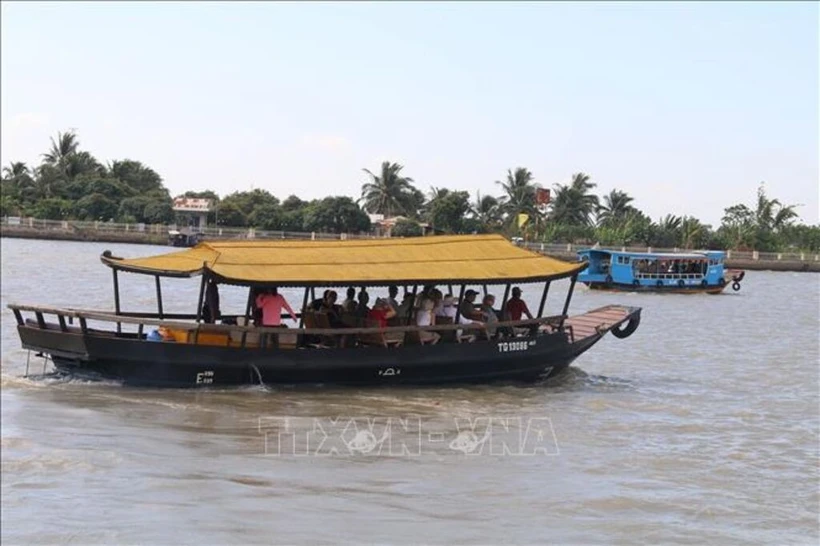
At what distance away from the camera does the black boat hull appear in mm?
11281

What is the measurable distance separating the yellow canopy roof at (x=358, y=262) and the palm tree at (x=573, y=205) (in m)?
57.7

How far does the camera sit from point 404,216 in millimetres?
72125

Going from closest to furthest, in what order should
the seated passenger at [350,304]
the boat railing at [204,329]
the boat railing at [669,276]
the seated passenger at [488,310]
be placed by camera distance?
the boat railing at [204,329] → the seated passenger at [350,304] → the seated passenger at [488,310] → the boat railing at [669,276]

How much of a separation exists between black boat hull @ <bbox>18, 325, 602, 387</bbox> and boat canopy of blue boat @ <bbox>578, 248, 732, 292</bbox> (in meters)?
24.8

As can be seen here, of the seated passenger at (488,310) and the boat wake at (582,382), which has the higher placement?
the seated passenger at (488,310)

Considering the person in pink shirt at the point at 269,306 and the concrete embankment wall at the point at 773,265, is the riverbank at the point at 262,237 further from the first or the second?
the person in pink shirt at the point at 269,306

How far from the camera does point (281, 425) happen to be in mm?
10258

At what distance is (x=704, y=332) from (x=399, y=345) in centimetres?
1372

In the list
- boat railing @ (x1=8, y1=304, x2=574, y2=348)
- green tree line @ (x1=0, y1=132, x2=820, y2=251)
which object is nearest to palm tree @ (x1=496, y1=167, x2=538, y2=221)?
green tree line @ (x1=0, y1=132, x2=820, y2=251)

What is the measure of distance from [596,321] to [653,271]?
23968mm

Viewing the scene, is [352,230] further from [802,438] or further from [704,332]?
[802,438]

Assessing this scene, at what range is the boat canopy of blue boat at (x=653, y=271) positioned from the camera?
37.9 m

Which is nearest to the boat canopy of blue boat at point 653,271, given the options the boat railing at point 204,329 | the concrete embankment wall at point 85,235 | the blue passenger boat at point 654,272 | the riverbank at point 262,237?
the blue passenger boat at point 654,272

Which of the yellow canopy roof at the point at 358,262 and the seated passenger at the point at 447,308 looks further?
the seated passenger at the point at 447,308
